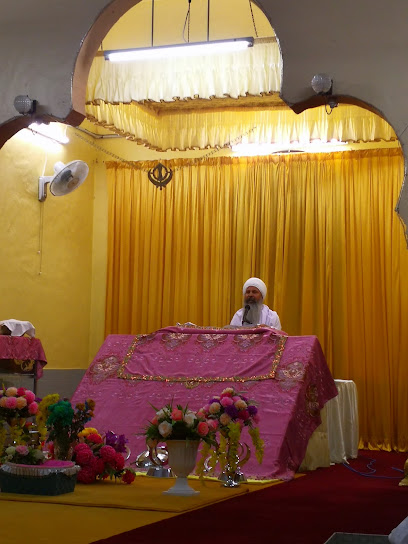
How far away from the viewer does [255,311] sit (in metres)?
8.66

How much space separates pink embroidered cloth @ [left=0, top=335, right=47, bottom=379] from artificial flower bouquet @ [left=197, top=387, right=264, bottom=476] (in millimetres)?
2775

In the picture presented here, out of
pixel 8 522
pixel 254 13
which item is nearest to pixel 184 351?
pixel 8 522

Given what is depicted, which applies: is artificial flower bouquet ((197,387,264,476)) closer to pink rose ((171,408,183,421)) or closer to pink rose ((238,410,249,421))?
pink rose ((238,410,249,421))

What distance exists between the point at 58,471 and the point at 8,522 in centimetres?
93

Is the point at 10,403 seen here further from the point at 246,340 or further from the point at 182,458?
the point at 246,340

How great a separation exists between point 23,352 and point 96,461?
8.62 ft

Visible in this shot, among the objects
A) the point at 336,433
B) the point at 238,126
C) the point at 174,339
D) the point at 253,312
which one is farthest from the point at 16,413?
the point at 238,126

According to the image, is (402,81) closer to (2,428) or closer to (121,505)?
(121,505)

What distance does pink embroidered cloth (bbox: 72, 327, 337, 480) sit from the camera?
619 cm

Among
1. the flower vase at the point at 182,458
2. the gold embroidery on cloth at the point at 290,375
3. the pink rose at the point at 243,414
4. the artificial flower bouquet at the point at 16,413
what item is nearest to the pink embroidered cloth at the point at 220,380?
the gold embroidery on cloth at the point at 290,375

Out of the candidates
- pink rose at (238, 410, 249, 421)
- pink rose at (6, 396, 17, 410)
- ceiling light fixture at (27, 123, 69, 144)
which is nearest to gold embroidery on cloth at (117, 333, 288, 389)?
pink rose at (238, 410, 249, 421)

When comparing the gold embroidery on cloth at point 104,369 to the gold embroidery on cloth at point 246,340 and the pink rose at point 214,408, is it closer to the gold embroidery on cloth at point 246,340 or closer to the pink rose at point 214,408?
the gold embroidery on cloth at point 246,340

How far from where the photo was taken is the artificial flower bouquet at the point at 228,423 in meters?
5.34

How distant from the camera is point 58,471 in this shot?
191 inches
